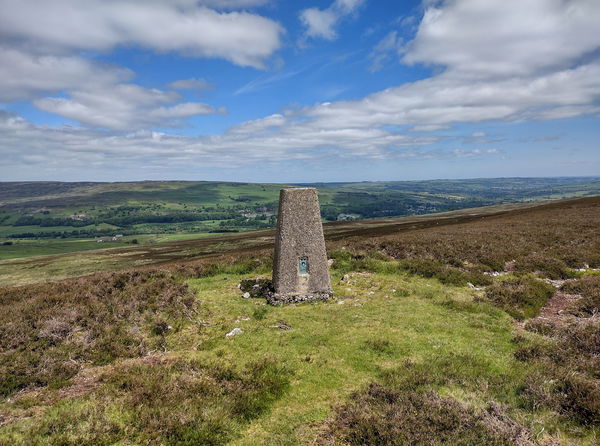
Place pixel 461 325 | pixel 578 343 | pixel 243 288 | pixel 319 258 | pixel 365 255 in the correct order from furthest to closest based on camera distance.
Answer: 1. pixel 365 255
2. pixel 243 288
3. pixel 319 258
4. pixel 461 325
5. pixel 578 343

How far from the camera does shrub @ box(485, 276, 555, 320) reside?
15203 millimetres

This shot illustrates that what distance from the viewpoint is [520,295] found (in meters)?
16.6

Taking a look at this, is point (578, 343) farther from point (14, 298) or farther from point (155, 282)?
point (14, 298)

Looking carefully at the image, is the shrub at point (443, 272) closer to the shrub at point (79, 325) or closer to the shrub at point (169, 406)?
the shrub at point (169, 406)

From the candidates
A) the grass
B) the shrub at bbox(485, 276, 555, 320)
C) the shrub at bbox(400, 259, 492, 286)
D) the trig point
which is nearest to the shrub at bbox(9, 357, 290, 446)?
Answer: the grass

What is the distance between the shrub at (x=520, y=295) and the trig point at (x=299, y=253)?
8.62m

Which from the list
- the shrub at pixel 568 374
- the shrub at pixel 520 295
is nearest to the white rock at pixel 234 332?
the shrub at pixel 568 374

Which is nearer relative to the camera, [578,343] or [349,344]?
[578,343]

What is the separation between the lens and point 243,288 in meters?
19.7

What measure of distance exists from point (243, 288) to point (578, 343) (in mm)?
15527

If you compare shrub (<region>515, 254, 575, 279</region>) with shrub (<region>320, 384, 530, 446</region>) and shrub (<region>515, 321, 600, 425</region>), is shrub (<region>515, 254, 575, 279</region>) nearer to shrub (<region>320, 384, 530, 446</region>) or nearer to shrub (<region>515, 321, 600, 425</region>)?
shrub (<region>515, 321, 600, 425</region>)

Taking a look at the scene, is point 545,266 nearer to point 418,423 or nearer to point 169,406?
point 418,423

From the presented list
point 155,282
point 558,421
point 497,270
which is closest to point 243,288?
point 155,282

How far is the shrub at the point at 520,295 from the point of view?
1520cm
